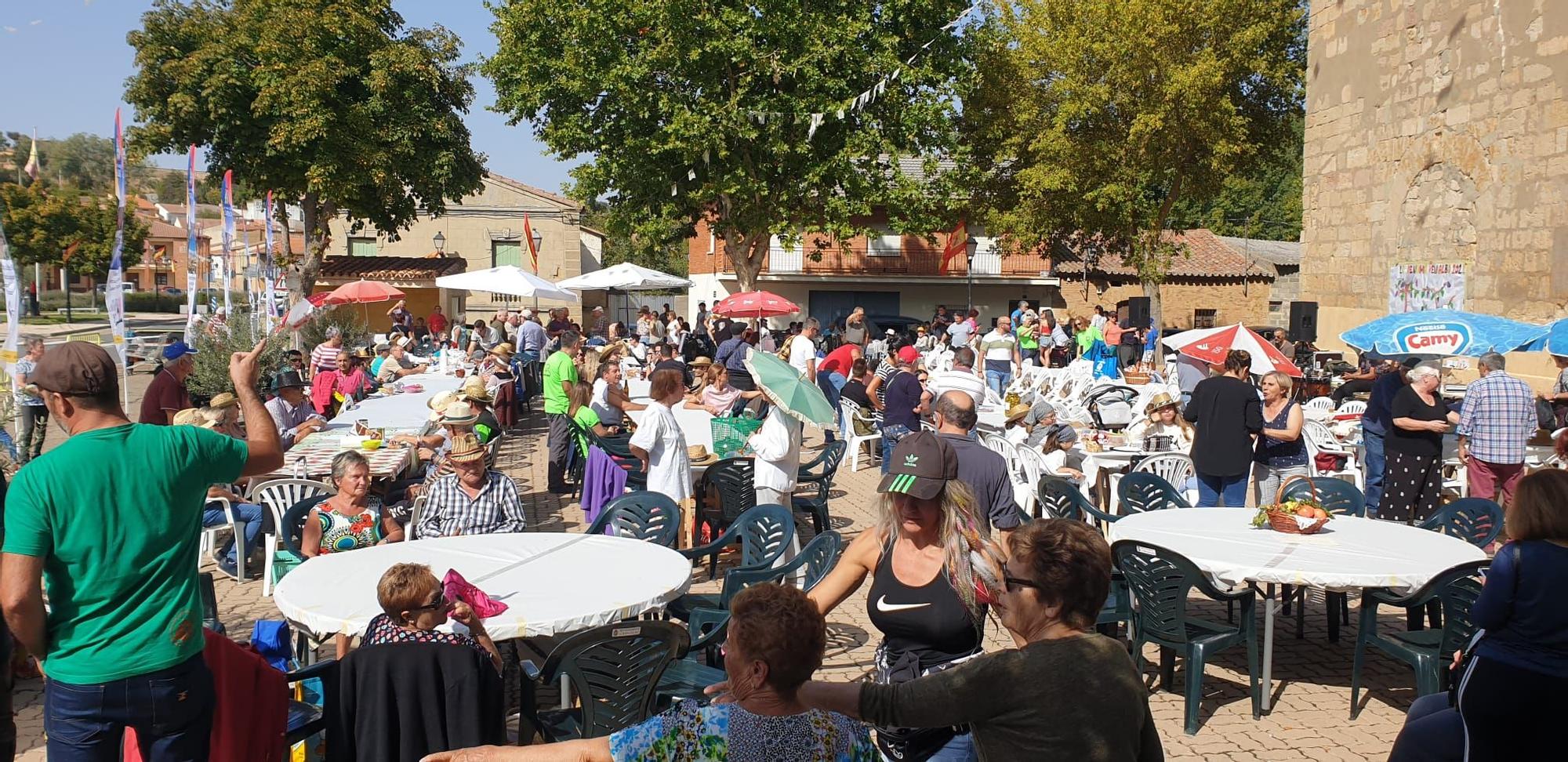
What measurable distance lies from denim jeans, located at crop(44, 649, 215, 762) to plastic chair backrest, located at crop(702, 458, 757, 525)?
492cm

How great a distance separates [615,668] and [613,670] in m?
0.01

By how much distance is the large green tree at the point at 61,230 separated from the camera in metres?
46.2

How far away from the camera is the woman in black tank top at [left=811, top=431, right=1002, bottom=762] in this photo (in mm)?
3301

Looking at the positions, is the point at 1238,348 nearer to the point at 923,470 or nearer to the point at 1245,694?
the point at 1245,694

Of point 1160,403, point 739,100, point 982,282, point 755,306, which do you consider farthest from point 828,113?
point 1160,403

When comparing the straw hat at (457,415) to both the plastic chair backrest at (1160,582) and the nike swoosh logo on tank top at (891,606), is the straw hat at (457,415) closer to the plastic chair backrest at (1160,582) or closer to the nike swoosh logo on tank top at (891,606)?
the plastic chair backrest at (1160,582)

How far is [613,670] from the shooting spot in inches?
149

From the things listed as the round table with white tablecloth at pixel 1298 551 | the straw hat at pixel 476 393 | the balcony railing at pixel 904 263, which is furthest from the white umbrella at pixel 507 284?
the balcony railing at pixel 904 263

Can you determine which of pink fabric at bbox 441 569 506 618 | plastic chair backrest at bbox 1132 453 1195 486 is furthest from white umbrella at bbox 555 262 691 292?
pink fabric at bbox 441 569 506 618

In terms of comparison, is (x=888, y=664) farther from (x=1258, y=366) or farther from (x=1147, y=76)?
(x=1147, y=76)

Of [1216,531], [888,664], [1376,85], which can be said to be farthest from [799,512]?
[1376,85]

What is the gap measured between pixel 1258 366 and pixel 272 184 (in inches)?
1000

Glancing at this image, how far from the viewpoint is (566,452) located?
10789mm

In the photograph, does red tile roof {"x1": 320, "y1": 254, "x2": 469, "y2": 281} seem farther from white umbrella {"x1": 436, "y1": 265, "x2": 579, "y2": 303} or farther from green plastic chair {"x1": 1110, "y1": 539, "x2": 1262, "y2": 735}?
green plastic chair {"x1": 1110, "y1": 539, "x2": 1262, "y2": 735}
